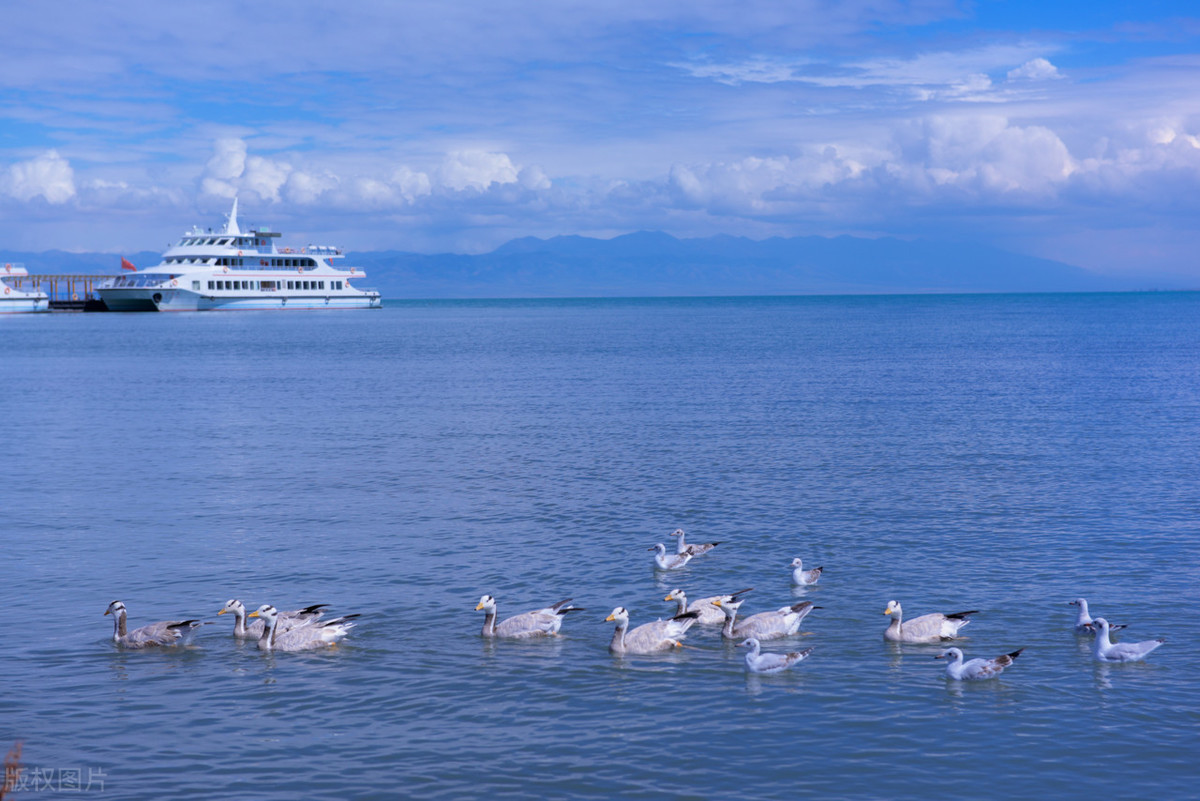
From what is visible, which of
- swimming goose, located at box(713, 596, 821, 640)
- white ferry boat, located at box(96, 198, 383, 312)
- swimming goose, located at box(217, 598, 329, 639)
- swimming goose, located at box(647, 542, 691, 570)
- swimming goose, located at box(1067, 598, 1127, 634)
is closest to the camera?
swimming goose, located at box(1067, 598, 1127, 634)

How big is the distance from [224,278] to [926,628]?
464 ft

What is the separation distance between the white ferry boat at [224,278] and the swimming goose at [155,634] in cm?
13436

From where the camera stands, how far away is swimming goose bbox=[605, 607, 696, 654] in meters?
14.6

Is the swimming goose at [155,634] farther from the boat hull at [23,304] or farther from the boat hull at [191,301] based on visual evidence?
the boat hull at [23,304]

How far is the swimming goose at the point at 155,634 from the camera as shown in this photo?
1479 cm

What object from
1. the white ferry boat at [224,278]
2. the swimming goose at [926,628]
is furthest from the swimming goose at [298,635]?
the white ferry boat at [224,278]

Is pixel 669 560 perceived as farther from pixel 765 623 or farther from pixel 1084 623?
pixel 1084 623

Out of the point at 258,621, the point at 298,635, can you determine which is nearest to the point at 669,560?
the point at 298,635

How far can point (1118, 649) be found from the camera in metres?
13.7

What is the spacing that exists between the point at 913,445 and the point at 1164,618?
16.6 m

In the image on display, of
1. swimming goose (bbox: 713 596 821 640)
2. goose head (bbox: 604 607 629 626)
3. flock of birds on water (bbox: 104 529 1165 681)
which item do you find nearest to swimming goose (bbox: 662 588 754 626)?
flock of birds on water (bbox: 104 529 1165 681)

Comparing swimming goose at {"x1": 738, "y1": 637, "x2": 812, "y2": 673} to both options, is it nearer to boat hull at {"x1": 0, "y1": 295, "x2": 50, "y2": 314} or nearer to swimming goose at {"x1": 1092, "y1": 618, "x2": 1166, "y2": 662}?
swimming goose at {"x1": 1092, "y1": 618, "x2": 1166, "y2": 662}

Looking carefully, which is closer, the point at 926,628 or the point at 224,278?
the point at 926,628

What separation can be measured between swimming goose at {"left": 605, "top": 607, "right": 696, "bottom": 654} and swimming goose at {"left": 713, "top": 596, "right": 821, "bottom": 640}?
749 millimetres
